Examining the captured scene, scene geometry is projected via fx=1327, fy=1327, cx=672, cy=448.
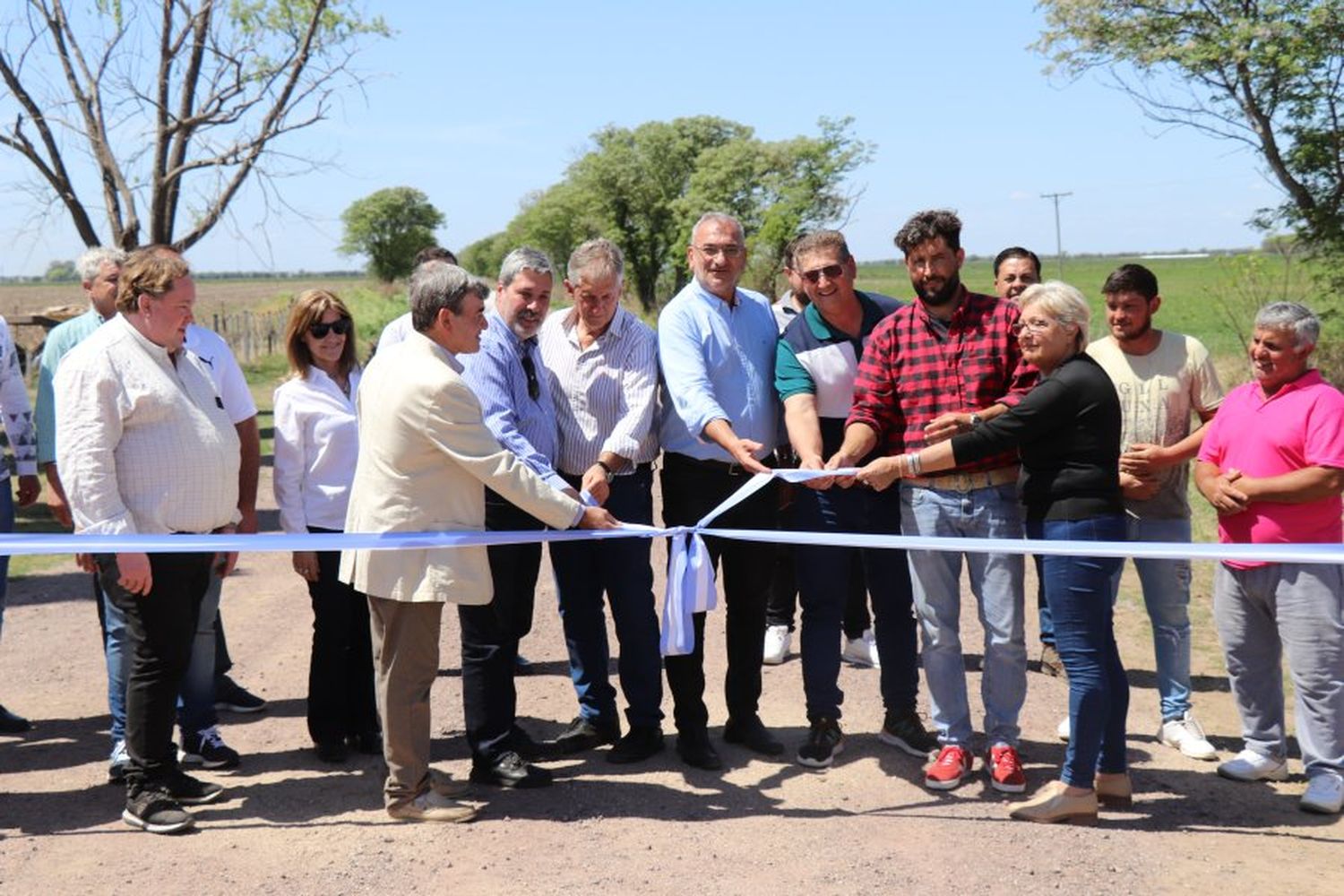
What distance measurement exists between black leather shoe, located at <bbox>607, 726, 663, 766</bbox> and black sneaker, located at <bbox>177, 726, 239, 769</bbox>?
1.71m

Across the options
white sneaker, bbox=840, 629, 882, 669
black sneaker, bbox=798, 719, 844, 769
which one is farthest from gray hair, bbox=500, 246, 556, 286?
white sneaker, bbox=840, 629, 882, 669

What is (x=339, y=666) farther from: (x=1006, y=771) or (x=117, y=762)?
(x=1006, y=771)

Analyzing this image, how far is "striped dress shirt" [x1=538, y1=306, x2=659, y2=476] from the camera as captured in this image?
19.3 ft

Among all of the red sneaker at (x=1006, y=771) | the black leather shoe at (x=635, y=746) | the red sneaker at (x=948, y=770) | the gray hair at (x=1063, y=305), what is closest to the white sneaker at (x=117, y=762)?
the black leather shoe at (x=635, y=746)

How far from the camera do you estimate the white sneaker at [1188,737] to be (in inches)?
236

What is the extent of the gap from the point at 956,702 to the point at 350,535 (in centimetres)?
263

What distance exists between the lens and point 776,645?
7.76m

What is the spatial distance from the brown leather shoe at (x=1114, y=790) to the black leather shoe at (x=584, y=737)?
2.15m

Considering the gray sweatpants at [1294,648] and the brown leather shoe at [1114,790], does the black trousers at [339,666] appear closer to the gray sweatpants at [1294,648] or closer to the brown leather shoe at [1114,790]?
the brown leather shoe at [1114,790]

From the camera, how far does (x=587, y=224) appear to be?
234 feet

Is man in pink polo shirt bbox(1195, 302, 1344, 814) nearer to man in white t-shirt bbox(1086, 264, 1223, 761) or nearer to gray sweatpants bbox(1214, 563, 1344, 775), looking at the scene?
gray sweatpants bbox(1214, 563, 1344, 775)

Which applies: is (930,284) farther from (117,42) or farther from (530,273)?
(117,42)

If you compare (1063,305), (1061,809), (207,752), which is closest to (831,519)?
(1063,305)

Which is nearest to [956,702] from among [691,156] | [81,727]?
[81,727]
